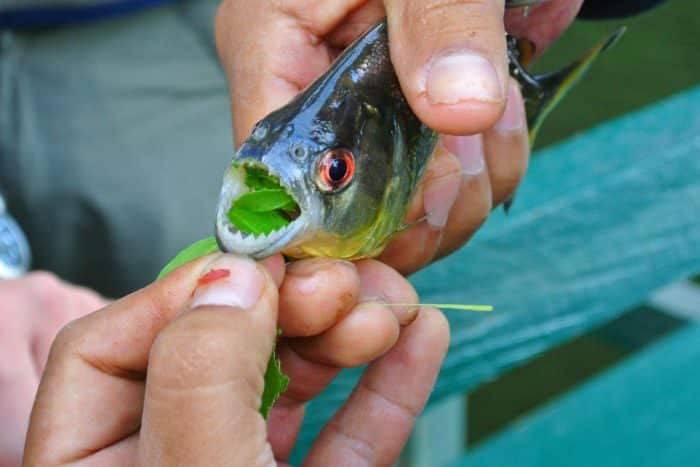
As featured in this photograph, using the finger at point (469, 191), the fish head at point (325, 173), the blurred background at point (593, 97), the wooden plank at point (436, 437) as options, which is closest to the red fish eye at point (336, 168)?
the fish head at point (325, 173)

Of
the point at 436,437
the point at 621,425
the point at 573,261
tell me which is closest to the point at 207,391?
the point at 573,261

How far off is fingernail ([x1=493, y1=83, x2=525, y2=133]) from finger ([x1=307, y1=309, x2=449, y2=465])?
0.31m

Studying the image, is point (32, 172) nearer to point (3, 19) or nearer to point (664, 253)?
point (3, 19)

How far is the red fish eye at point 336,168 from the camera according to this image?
85 centimetres

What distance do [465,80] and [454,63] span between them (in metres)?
0.02

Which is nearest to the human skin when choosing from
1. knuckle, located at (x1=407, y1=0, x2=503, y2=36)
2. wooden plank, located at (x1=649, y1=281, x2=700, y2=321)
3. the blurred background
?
knuckle, located at (x1=407, y1=0, x2=503, y2=36)

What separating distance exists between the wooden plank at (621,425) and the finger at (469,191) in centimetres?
41

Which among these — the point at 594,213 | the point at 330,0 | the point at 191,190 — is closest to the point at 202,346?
the point at 330,0

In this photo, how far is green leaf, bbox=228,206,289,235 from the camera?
31.8 inches

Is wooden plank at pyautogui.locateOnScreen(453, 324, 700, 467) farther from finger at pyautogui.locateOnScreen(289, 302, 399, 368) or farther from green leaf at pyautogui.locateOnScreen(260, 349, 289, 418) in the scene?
green leaf at pyautogui.locateOnScreen(260, 349, 289, 418)

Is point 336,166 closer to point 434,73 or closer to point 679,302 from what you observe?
point 434,73

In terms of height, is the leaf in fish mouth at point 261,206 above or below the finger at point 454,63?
below

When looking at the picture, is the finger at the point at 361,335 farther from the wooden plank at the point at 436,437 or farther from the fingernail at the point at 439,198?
the wooden plank at the point at 436,437

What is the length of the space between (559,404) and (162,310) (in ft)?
3.18
